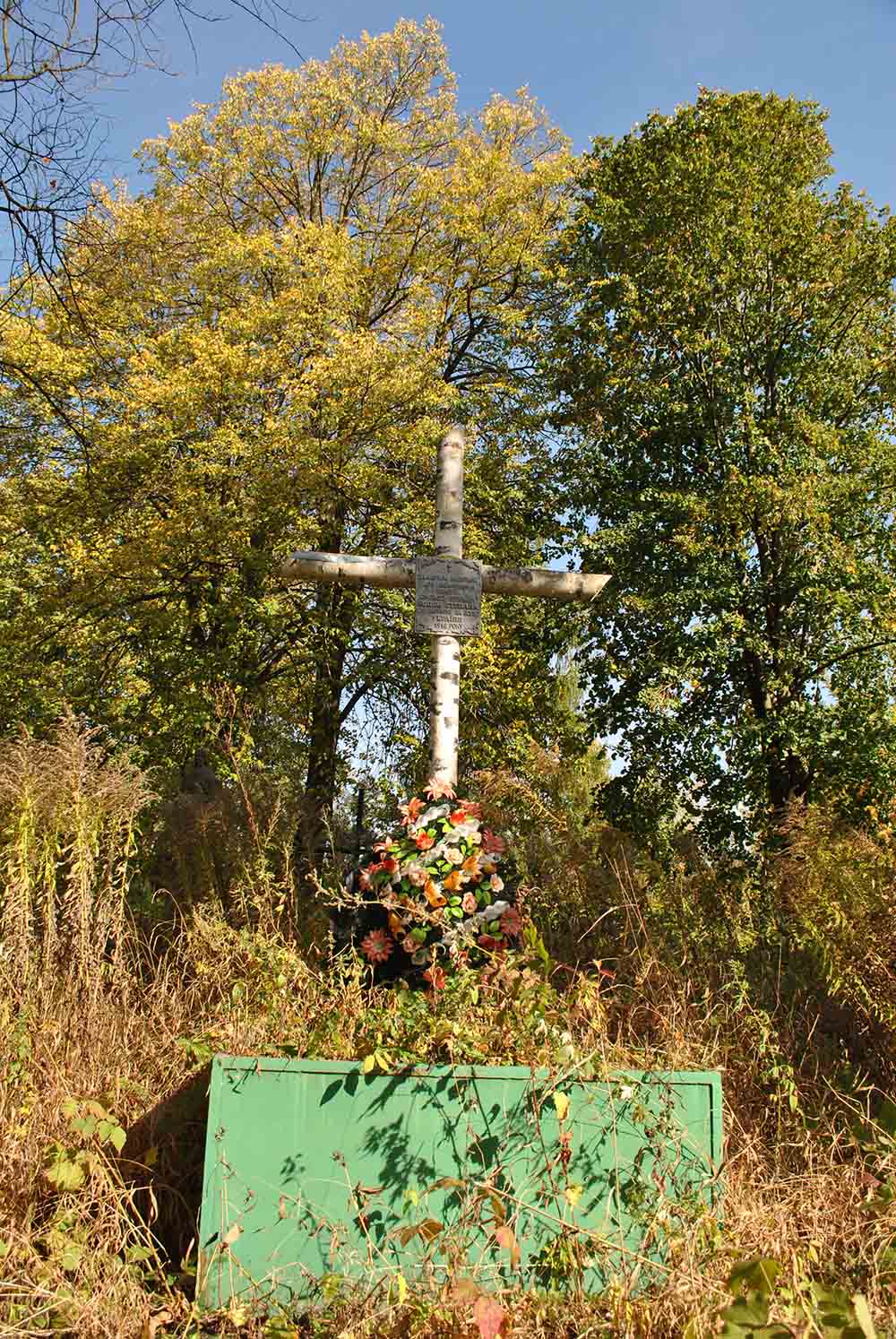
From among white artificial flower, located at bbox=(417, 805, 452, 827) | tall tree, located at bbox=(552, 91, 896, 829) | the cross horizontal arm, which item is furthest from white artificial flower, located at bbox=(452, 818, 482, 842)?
tall tree, located at bbox=(552, 91, 896, 829)

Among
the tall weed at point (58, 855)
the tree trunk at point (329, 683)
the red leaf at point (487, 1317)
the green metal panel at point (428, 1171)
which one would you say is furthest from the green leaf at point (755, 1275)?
the tree trunk at point (329, 683)

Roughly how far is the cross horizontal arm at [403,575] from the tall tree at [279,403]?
3303mm

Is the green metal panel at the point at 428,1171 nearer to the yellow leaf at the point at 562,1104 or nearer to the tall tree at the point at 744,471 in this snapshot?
the yellow leaf at the point at 562,1104

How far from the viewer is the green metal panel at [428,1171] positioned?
2.71 m

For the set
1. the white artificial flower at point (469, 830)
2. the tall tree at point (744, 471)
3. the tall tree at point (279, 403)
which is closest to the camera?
the white artificial flower at point (469, 830)

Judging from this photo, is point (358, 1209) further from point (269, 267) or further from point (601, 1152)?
point (269, 267)

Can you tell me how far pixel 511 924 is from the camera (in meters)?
4.16

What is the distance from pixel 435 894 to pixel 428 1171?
127 cm

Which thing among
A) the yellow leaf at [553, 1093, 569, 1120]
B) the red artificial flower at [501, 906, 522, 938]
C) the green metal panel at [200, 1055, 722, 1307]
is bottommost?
the green metal panel at [200, 1055, 722, 1307]

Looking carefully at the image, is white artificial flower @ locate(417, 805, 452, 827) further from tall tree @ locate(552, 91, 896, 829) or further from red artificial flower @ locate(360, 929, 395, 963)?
tall tree @ locate(552, 91, 896, 829)

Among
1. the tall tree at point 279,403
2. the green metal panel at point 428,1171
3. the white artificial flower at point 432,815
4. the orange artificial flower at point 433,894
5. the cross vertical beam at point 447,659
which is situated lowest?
the green metal panel at point 428,1171

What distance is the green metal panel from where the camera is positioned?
8.89 ft

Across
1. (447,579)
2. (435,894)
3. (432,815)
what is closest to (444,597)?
(447,579)

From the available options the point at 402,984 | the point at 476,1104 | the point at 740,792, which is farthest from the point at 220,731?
the point at 476,1104
